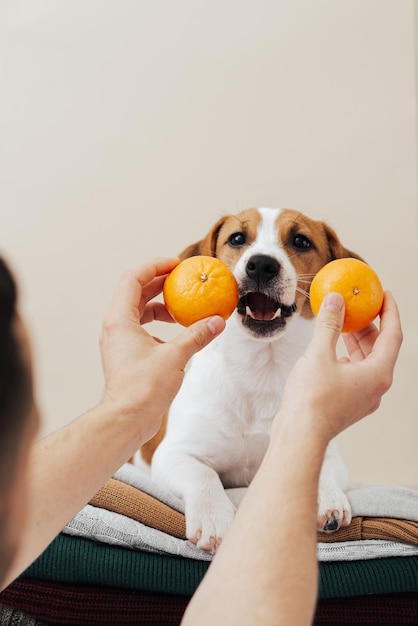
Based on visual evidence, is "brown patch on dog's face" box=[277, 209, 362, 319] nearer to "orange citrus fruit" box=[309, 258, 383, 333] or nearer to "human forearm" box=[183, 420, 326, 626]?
"orange citrus fruit" box=[309, 258, 383, 333]

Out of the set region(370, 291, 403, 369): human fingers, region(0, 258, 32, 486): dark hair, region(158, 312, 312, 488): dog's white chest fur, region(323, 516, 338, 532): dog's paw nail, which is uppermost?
region(0, 258, 32, 486): dark hair

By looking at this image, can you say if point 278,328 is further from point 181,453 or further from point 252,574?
point 252,574

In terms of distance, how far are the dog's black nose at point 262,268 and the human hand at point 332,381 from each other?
58 centimetres

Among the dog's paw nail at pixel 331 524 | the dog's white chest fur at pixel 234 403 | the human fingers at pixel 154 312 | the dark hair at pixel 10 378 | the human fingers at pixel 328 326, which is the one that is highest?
the dark hair at pixel 10 378

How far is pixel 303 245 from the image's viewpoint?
197 cm

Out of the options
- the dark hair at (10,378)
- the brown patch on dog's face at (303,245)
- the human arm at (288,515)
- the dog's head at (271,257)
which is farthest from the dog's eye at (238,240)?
the dark hair at (10,378)

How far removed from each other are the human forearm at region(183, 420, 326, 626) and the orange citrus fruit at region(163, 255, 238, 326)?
0.53 metres

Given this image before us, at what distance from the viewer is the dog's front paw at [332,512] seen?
1539mm

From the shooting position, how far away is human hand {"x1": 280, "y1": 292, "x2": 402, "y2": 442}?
894 mm

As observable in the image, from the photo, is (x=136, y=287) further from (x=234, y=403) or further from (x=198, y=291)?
(x=234, y=403)

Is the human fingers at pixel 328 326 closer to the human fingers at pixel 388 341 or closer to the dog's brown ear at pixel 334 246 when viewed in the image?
the human fingers at pixel 388 341

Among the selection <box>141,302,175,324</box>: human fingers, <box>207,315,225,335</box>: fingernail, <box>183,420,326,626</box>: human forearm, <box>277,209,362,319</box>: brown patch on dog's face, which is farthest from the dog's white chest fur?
<box>183,420,326,626</box>: human forearm

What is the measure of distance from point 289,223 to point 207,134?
4.59 ft

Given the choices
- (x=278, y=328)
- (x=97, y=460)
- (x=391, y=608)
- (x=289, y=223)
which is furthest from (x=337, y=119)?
(x=97, y=460)
